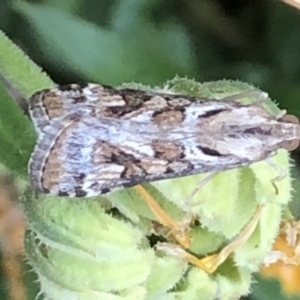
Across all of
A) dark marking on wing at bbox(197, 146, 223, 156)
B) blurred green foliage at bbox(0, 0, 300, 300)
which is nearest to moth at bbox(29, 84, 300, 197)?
dark marking on wing at bbox(197, 146, 223, 156)

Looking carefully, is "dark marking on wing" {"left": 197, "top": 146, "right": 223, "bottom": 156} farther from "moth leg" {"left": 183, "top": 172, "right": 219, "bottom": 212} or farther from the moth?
"moth leg" {"left": 183, "top": 172, "right": 219, "bottom": 212}

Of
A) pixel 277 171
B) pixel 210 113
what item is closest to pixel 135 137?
pixel 210 113

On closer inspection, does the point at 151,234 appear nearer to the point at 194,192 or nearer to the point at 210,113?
the point at 194,192

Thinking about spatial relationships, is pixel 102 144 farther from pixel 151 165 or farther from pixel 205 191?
pixel 205 191

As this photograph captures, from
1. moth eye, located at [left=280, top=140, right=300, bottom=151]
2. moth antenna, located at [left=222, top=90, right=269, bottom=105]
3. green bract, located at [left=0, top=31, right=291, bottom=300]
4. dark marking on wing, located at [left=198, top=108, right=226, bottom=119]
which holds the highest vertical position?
moth antenna, located at [left=222, top=90, right=269, bottom=105]

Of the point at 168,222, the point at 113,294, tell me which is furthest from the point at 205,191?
the point at 113,294

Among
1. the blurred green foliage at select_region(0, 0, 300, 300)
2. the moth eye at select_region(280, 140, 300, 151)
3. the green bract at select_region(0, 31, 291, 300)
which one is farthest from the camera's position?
the blurred green foliage at select_region(0, 0, 300, 300)

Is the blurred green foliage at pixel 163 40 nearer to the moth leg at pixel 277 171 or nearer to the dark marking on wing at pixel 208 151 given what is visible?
the dark marking on wing at pixel 208 151
